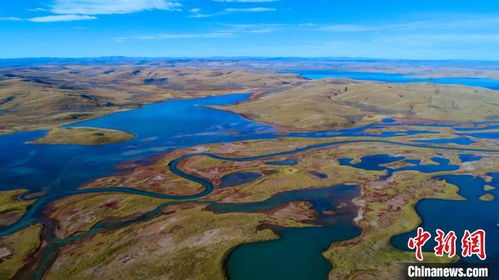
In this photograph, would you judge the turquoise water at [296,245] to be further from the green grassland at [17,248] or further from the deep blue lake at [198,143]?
the green grassland at [17,248]

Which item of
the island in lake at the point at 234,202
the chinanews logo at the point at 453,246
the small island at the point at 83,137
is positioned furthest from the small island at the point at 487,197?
the small island at the point at 83,137

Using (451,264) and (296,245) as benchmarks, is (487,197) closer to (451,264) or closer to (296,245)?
(451,264)

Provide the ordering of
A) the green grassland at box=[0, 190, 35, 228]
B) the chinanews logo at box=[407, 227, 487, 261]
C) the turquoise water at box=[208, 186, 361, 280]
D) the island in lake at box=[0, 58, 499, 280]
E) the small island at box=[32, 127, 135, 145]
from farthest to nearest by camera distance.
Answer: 1. the small island at box=[32, 127, 135, 145]
2. the green grassland at box=[0, 190, 35, 228]
3. the chinanews logo at box=[407, 227, 487, 261]
4. the island in lake at box=[0, 58, 499, 280]
5. the turquoise water at box=[208, 186, 361, 280]

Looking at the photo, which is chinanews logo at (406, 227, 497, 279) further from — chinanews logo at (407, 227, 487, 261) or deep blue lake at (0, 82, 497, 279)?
deep blue lake at (0, 82, 497, 279)

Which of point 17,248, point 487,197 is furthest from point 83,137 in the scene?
point 487,197

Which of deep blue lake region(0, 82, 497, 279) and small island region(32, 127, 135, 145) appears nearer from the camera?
deep blue lake region(0, 82, 497, 279)

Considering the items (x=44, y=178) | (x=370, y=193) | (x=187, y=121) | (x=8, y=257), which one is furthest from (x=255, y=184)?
(x=187, y=121)

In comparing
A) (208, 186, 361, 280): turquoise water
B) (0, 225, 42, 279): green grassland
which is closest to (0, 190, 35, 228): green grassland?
(0, 225, 42, 279): green grassland

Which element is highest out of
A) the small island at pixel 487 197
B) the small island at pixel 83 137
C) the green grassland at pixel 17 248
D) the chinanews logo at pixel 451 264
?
the small island at pixel 83 137

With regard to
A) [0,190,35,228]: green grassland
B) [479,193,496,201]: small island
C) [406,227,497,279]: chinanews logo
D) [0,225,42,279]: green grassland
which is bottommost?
[406,227,497,279]: chinanews logo

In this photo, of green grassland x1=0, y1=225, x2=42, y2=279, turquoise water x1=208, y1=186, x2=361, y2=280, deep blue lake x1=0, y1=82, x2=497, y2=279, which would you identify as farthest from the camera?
deep blue lake x1=0, y1=82, x2=497, y2=279
